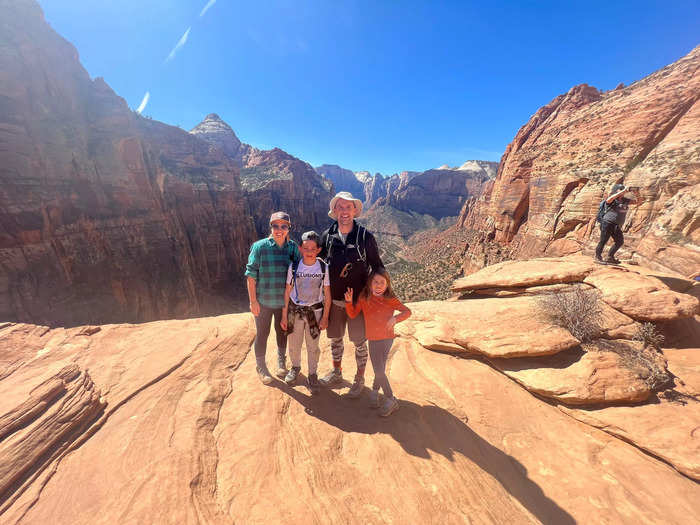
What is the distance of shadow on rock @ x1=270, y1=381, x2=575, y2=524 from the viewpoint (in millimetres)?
2602

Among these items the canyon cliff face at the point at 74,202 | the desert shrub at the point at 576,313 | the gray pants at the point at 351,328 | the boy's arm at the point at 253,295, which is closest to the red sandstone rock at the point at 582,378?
→ the desert shrub at the point at 576,313

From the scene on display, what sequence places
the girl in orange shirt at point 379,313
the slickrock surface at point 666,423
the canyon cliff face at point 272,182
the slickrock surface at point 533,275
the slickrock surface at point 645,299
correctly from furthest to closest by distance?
1. the canyon cliff face at point 272,182
2. the slickrock surface at point 533,275
3. the slickrock surface at point 645,299
4. the girl in orange shirt at point 379,313
5. the slickrock surface at point 666,423

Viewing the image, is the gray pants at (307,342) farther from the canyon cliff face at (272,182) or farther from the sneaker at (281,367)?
the canyon cliff face at (272,182)

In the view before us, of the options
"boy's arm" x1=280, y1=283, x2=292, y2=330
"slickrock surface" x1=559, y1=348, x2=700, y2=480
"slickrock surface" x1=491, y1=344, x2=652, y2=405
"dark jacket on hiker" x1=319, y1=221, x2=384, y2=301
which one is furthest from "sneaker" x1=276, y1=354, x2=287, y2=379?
"slickrock surface" x1=559, y1=348, x2=700, y2=480

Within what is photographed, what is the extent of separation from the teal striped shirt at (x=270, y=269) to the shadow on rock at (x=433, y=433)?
1406 millimetres

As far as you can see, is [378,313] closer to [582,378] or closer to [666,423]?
[582,378]

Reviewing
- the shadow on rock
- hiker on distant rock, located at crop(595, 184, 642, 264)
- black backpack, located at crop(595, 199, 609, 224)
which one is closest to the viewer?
the shadow on rock

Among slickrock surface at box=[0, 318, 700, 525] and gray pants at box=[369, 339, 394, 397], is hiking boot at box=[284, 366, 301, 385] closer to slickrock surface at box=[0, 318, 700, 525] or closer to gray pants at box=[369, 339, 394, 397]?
slickrock surface at box=[0, 318, 700, 525]

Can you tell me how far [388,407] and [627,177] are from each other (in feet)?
61.4

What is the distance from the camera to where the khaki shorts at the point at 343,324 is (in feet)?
10.8

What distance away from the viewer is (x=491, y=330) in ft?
15.7

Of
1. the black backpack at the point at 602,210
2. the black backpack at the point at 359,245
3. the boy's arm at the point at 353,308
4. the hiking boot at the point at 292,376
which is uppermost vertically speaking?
the black backpack at the point at 602,210

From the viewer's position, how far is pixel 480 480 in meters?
2.60

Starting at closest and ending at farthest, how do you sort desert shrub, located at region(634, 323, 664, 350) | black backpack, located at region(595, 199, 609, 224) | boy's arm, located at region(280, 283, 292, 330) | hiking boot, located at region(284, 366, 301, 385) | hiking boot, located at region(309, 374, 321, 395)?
boy's arm, located at region(280, 283, 292, 330), hiking boot, located at region(309, 374, 321, 395), hiking boot, located at region(284, 366, 301, 385), desert shrub, located at region(634, 323, 664, 350), black backpack, located at region(595, 199, 609, 224)
